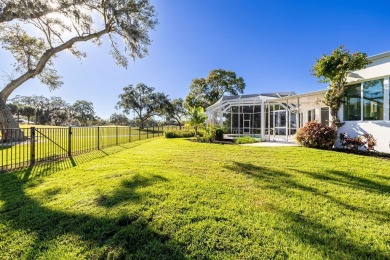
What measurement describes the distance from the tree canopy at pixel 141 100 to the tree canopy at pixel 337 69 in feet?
126

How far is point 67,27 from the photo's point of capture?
1592 cm

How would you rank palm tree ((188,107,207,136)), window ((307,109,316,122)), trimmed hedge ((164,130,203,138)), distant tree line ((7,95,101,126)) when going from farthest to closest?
distant tree line ((7,95,101,126)) → trimmed hedge ((164,130,203,138)) → palm tree ((188,107,207,136)) → window ((307,109,316,122))

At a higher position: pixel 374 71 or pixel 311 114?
pixel 374 71

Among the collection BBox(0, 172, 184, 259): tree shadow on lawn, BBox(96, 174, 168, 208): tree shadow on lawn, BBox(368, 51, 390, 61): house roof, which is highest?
BBox(368, 51, 390, 61): house roof

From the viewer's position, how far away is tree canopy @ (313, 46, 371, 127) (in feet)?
28.2

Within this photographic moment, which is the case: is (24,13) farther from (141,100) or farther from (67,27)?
(141,100)

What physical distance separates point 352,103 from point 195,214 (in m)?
10.8

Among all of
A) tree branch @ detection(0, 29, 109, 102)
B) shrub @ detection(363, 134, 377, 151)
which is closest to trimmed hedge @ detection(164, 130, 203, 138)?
tree branch @ detection(0, 29, 109, 102)

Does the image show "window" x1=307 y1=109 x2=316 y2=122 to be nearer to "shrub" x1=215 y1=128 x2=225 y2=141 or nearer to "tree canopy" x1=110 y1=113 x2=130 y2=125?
"shrub" x1=215 y1=128 x2=225 y2=141

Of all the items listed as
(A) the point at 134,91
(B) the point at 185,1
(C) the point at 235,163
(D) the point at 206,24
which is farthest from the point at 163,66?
(A) the point at 134,91

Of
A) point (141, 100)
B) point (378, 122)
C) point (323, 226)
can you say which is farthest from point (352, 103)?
point (141, 100)

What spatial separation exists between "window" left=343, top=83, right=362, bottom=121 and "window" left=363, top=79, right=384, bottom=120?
0.31 meters

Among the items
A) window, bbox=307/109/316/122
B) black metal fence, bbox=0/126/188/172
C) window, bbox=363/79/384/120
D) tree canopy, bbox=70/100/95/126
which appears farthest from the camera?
tree canopy, bbox=70/100/95/126

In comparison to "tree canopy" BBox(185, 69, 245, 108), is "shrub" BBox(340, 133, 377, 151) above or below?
below
